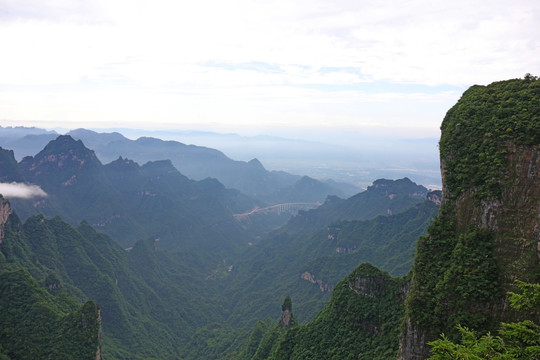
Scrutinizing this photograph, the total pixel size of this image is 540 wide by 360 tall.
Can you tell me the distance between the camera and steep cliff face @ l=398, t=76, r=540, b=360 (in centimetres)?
2305

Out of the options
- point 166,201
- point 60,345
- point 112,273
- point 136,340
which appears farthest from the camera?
point 166,201

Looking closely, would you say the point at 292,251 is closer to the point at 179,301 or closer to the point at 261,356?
the point at 179,301

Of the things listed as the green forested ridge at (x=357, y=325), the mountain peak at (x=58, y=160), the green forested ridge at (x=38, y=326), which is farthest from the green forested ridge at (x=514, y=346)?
the mountain peak at (x=58, y=160)

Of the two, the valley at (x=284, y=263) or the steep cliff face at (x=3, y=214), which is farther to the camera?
the steep cliff face at (x=3, y=214)

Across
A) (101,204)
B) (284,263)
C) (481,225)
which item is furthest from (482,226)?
(101,204)

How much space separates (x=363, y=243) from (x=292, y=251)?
3748 cm

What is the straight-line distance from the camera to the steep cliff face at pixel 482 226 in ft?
75.6

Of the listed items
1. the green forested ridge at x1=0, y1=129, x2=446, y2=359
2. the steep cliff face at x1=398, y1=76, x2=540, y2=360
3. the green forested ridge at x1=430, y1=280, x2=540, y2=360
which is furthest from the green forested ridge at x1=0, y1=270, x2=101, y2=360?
the green forested ridge at x1=430, y1=280, x2=540, y2=360

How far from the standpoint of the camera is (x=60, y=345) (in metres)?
49.9

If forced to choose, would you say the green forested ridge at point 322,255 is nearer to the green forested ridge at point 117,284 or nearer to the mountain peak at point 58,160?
the green forested ridge at point 117,284

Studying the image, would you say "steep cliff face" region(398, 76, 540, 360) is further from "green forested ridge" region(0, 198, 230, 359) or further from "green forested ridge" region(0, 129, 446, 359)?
"green forested ridge" region(0, 198, 230, 359)

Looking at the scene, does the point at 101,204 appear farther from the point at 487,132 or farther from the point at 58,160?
the point at 487,132

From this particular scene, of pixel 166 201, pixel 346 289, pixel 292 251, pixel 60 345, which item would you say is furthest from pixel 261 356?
pixel 166 201

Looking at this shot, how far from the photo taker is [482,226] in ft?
83.8
